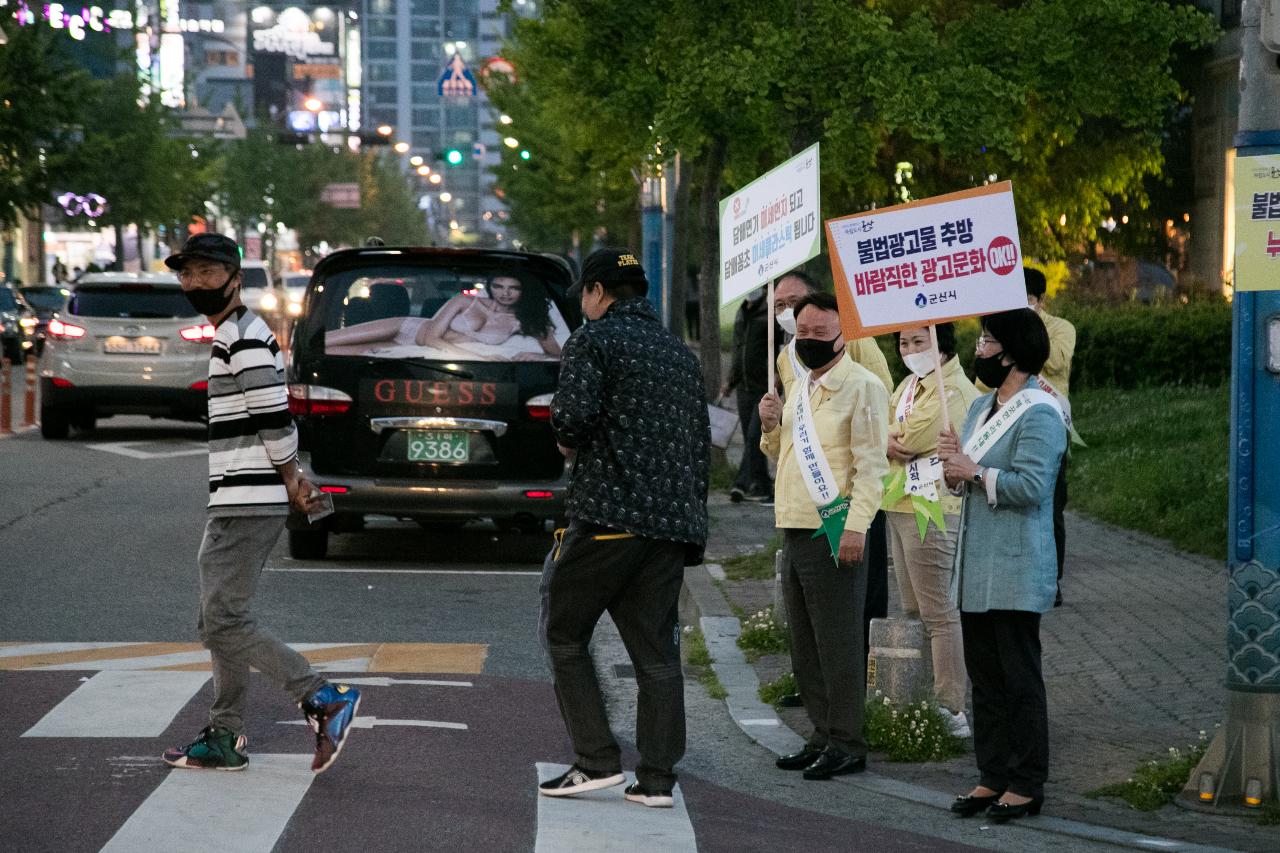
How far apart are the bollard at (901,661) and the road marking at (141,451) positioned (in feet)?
43.3

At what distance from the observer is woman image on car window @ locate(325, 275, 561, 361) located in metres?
12.1

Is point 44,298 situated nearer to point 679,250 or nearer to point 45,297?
point 45,297

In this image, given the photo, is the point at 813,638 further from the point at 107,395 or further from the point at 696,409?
the point at 107,395

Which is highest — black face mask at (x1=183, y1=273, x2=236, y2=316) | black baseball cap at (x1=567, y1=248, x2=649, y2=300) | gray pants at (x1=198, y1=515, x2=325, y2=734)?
black baseball cap at (x1=567, y1=248, x2=649, y2=300)

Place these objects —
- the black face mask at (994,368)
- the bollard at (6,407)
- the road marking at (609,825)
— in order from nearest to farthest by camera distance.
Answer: the road marking at (609,825), the black face mask at (994,368), the bollard at (6,407)

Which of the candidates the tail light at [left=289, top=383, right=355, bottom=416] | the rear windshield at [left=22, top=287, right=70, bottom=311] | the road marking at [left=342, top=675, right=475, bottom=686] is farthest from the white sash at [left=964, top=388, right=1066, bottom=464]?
the rear windshield at [left=22, top=287, right=70, bottom=311]

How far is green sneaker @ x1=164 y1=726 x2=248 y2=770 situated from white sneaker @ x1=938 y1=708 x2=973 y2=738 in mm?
2658

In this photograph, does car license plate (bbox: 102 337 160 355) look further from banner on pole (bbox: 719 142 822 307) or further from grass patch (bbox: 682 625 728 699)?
banner on pole (bbox: 719 142 822 307)

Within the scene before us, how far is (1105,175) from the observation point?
31969mm

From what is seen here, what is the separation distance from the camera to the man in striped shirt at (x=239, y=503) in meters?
6.73

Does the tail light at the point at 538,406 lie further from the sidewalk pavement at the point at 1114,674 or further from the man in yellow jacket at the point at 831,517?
the man in yellow jacket at the point at 831,517

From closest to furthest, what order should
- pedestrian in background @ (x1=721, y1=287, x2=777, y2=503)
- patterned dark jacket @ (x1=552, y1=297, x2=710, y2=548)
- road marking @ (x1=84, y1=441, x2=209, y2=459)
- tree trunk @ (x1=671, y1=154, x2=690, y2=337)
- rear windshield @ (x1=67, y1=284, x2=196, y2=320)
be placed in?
patterned dark jacket @ (x1=552, y1=297, x2=710, y2=548) < pedestrian in background @ (x1=721, y1=287, x2=777, y2=503) < road marking @ (x1=84, y1=441, x2=209, y2=459) < rear windshield @ (x1=67, y1=284, x2=196, y2=320) < tree trunk @ (x1=671, y1=154, x2=690, y2=337)

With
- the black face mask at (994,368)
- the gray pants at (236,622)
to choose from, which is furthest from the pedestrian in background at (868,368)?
the gray pants at (236,622)

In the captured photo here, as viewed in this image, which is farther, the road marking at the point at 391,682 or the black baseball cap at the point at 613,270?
the road marking at the point at 391,682
